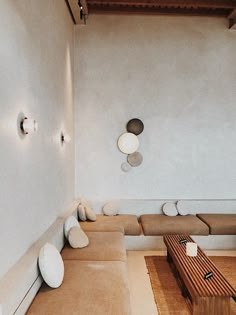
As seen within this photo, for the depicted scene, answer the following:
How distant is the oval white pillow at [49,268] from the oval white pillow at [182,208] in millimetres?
2886

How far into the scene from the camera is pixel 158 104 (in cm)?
502

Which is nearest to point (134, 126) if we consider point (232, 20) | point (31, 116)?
point (232, 20)

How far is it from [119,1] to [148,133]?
6.67ft

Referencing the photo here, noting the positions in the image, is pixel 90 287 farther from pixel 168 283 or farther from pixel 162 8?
pixel 162 8

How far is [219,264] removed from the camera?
3.88 meters

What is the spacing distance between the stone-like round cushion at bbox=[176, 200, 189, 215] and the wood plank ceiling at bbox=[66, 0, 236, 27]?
2.95 metres

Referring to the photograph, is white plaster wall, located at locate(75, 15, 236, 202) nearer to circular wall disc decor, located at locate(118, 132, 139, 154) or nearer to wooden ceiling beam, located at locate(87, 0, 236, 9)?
circular wall disc decor, located at locate(118, 132, 139, 154)

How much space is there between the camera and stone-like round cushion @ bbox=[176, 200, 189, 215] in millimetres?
4883

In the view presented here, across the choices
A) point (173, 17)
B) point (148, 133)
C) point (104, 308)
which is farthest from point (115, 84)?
point (104, 308)

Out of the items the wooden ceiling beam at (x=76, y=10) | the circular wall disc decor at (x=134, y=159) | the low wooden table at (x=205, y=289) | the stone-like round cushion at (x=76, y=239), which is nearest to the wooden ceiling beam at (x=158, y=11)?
the wooden ceiling beam at (x=76, y=10)

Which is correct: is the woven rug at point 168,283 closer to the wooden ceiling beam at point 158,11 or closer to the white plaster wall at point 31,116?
the white plaster wall at point 31,116

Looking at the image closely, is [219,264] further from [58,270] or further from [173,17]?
[173,17]

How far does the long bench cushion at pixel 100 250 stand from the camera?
296cm

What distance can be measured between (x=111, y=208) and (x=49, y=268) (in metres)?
2.59
